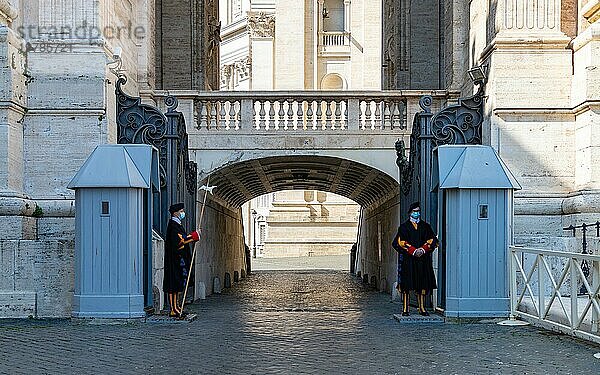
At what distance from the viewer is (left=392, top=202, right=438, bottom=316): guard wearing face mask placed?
15203 mm

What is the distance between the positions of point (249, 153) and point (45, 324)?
7.91m

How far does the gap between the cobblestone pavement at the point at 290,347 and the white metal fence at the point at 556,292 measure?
227 mm

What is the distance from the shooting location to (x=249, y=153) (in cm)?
2144

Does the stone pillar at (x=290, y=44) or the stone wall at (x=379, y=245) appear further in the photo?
the stone pillar at (x=290, y=44)

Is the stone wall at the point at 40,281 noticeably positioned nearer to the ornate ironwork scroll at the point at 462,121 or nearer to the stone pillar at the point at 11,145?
the stone pillar at the point at 11,145

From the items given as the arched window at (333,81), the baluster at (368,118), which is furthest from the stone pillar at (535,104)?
the arched window at (333,81)

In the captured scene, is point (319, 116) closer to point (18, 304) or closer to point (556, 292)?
point (18, 304)

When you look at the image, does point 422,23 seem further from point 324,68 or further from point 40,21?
point 324,68

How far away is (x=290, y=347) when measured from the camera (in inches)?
474

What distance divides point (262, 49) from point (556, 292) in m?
51.3

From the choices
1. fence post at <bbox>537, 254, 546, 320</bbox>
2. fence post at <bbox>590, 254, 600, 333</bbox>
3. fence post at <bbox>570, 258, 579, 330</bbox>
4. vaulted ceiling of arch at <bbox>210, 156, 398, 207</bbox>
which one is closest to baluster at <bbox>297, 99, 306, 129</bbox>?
vaulted ceiling of arch at <bbox>210, 156, 398, 207</bbox>

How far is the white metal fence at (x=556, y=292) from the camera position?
11.9 metres

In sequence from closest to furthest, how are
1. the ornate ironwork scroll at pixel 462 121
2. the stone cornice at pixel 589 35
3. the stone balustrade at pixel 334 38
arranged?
the stone cornice at pixel 589 35 < the ornate ironwork scroll at pixel 462 121 < the stone balustrade at pixel 334 38

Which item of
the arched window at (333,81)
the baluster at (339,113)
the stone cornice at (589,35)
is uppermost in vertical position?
the arched window at (333,81)
